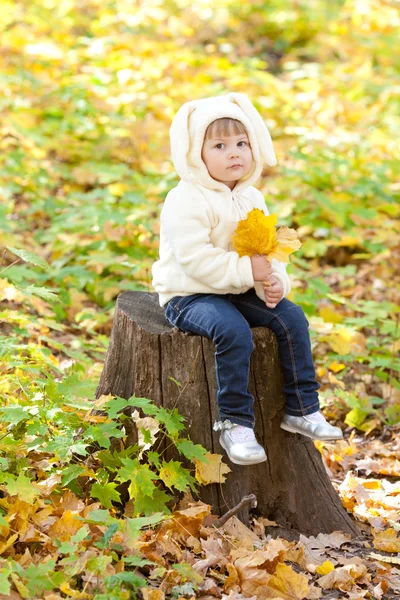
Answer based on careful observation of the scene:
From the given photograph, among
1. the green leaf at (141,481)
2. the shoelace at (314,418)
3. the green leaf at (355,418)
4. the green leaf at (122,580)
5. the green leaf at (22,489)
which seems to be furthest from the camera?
the green leaf at (355,418)

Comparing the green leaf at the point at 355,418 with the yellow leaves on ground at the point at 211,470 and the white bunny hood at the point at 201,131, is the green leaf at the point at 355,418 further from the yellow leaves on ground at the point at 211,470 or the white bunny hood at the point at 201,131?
the white bunny hood at the point at 201,131

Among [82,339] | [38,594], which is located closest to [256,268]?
[38,594]

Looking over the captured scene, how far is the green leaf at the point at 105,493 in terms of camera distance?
3.21m

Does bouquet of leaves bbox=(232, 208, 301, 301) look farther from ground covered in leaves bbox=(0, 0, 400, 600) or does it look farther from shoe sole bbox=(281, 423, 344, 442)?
Answer: ground covered in leaves bbox=(0, 0, 400, 600)

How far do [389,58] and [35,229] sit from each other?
27.9 ft

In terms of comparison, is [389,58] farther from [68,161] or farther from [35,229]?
[35,229]

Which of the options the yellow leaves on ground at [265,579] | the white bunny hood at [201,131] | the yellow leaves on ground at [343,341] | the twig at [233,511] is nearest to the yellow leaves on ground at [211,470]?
the twig at [233,511]

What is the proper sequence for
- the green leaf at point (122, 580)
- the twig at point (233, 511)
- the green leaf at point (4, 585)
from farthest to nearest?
1. the twig at point (233, 511)
2. the green leaf at point (122, 580)
3. the green leaf at point (4, 585)

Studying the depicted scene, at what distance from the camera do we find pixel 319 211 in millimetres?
7688

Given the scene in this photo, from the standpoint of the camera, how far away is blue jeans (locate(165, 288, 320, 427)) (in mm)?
3238

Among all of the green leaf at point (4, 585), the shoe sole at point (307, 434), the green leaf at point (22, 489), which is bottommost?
the green leaf at point (4, 585)

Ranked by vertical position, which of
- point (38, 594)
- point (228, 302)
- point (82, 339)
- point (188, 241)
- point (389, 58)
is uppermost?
point (389, 58)

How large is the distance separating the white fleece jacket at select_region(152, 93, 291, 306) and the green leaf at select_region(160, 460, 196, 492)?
771 millimetres

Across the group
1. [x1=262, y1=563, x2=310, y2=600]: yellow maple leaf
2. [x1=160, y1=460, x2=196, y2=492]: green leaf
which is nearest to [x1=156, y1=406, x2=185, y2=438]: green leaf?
[x1=160, y1=460, x2=196, y2=492]: green leaf
